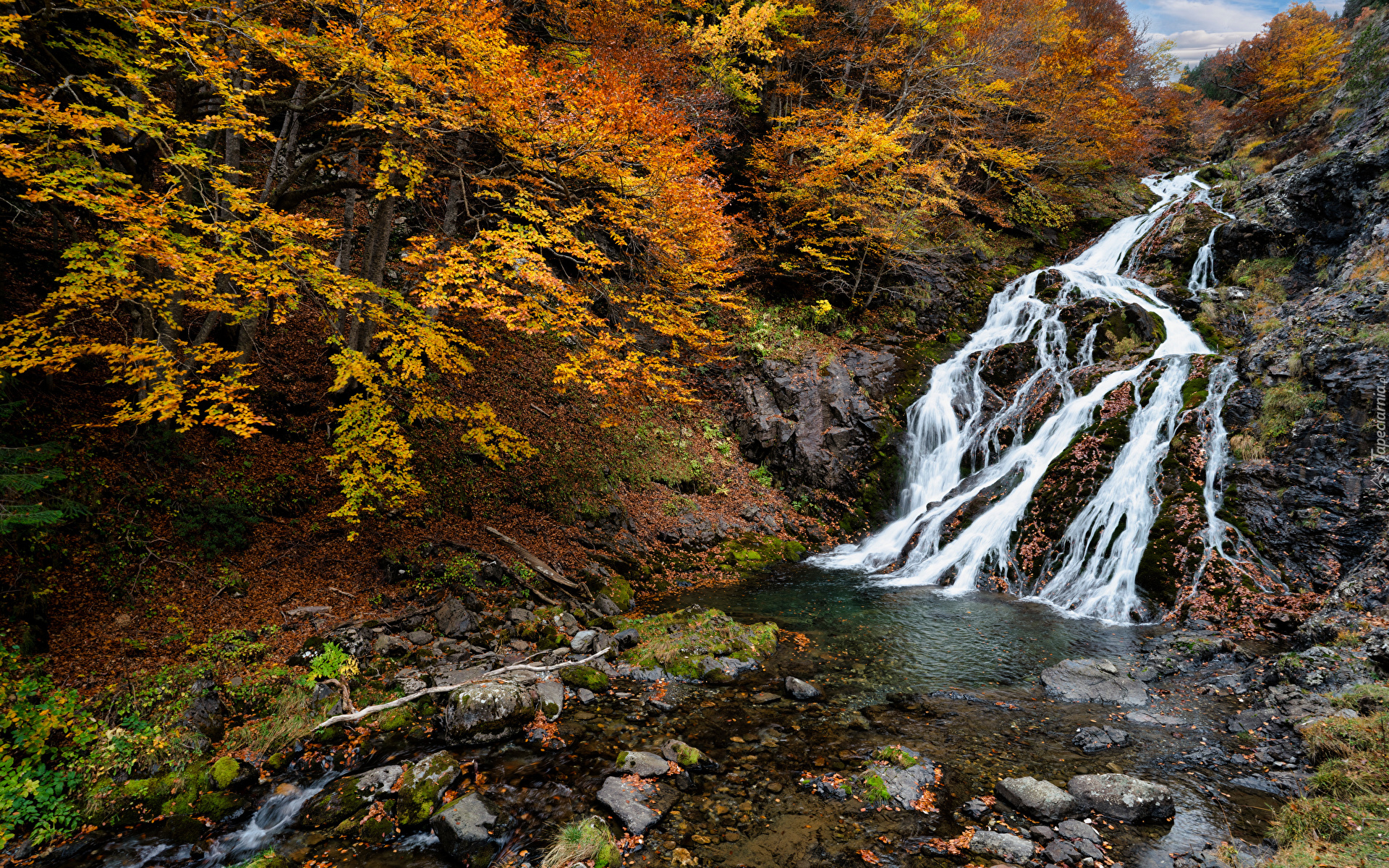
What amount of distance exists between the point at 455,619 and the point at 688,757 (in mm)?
3781

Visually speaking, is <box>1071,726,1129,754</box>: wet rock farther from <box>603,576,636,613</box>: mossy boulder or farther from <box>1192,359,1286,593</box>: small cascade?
<box>603,576,636,613</box>: mossy boulder

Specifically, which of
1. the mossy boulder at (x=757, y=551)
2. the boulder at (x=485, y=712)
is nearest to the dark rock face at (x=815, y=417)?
the mossy boulder at (x=757, y=551)

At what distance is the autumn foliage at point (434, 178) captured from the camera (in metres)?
5.77

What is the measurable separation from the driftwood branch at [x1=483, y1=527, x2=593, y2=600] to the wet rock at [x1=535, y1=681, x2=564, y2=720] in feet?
8.40

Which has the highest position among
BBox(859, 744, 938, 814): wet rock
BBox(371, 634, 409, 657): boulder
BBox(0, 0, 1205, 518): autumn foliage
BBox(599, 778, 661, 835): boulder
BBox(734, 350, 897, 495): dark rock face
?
BBox(0, 0, 1205, 518): autumn foliage

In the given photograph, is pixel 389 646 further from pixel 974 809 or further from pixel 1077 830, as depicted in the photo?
pixel 1077 830

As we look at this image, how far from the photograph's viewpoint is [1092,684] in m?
7.26

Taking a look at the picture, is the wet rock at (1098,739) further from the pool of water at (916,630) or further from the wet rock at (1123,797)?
the pool of water at (916,630)

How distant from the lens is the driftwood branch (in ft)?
29.9

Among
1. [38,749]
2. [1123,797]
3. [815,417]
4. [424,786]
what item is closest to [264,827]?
[424,786]

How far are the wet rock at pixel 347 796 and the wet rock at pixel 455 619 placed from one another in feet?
7.56

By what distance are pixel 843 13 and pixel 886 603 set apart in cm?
1949

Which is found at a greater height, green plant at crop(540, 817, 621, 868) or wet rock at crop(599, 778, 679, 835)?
green plant at crop(540, 817, 621, 868)

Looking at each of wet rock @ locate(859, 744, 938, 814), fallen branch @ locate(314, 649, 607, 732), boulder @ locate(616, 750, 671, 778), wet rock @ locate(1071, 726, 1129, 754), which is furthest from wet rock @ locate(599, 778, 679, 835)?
wet rock @ locate(1071, 726, 1129, 754)
